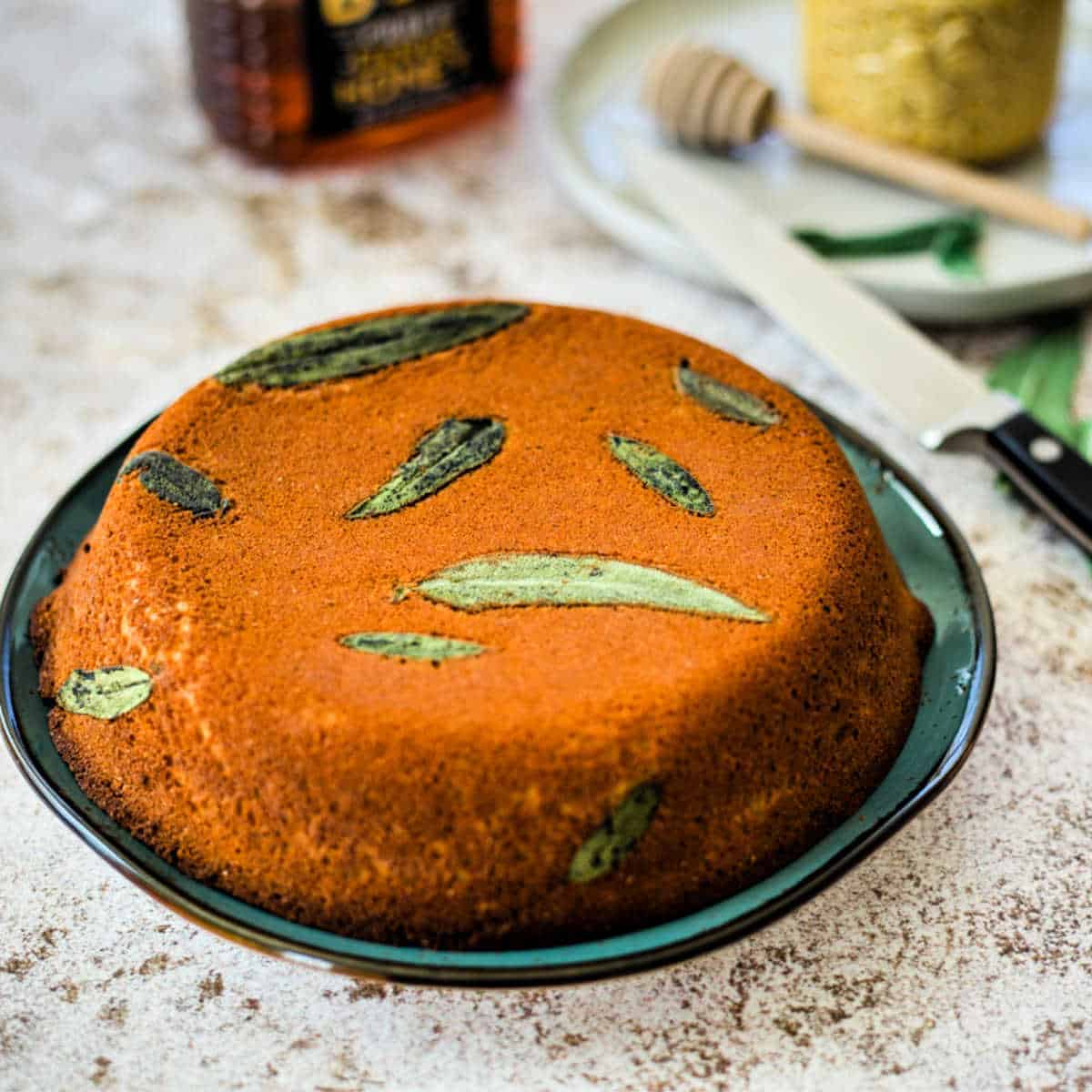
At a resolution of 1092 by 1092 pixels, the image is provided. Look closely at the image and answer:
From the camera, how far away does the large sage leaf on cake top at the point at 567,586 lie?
65cm

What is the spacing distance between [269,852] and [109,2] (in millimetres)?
1224

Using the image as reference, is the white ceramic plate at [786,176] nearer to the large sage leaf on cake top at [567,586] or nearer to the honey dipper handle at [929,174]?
the honey dipper handle at [929,174]

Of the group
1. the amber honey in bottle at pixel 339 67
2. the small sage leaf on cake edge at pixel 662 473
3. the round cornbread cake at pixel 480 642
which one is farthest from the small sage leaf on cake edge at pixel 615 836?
the amber honey in bottle at pixel 339 67

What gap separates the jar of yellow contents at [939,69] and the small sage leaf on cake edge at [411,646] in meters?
Result: 0.70

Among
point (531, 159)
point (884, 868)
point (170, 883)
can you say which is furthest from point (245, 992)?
point (531, 159)

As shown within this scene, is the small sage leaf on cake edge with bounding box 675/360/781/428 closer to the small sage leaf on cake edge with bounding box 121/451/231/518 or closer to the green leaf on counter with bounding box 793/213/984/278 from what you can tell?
the small sage leaf on cake edge with bounding box 121/451/231/518

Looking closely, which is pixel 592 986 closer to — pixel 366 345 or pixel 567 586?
pixel 567 586

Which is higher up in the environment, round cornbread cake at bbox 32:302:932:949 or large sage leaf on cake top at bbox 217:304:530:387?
large sage leaf on cake top at bbox 217:304:530:387

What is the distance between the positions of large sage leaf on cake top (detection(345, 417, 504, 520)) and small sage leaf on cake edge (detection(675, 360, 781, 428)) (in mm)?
107

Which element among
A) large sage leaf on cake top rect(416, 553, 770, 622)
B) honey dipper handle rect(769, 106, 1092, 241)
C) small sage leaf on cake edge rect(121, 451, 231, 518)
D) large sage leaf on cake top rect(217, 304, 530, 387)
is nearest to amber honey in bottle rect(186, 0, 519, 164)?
honey dipper handle rect(769, 106, 1092, 241)

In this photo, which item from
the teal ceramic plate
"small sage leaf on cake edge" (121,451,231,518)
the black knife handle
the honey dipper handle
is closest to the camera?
the teal ceramic plate

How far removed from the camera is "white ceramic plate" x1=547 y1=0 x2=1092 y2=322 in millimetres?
1080

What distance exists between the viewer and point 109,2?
1548mm

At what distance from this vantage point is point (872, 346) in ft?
3.14
